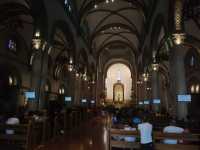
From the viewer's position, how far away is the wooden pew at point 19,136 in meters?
6.99

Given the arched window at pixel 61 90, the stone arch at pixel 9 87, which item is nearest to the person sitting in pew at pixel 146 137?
the stone arch at pixel 9 87

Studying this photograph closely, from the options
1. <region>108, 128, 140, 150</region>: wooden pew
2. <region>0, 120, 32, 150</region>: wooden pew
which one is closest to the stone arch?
<region>0, 120, 32, 150</region>: wooden pew

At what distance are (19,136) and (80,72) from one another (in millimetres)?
18462

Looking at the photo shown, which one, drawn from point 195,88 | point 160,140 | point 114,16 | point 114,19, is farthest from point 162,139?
point 114,19

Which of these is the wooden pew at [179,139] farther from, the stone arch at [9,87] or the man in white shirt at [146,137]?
the stone arch at [9,87]

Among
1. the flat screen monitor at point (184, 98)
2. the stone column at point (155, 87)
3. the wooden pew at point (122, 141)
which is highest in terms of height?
the stone column at point (155, 87)

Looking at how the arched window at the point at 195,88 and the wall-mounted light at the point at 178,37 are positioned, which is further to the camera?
the arched window at the point at 195,88

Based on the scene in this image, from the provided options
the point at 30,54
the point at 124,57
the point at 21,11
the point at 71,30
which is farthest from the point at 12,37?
the point at 124,57

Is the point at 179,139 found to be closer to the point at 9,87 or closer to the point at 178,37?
the point at 178,37

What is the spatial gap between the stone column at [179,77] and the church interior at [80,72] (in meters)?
0.06

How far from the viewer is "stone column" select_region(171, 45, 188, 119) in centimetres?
1119

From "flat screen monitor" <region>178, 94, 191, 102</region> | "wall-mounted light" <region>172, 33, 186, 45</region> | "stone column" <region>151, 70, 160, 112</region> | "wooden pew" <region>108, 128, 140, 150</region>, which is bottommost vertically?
"wooden pew" <region>108, 128, 140, 150</region>

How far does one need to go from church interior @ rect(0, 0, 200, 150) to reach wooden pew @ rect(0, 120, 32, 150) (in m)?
0.03

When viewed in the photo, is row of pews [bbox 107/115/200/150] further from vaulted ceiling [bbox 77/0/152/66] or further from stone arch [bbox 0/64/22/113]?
vaulted ceiling [bbox 77/0/152/66]
